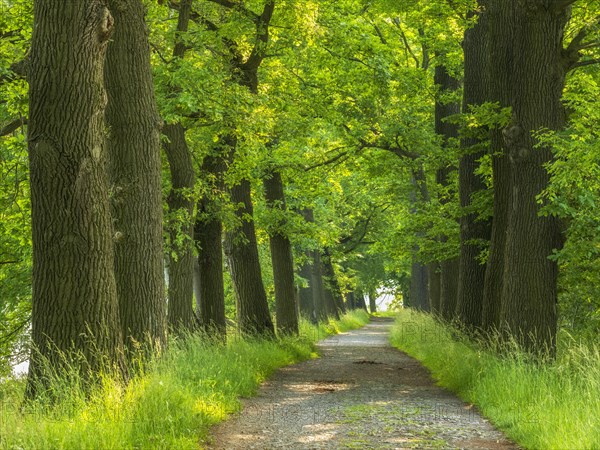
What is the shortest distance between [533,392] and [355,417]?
2.20 metres

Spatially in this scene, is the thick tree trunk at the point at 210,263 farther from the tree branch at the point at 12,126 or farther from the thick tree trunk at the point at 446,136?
the thick tree trunk at the point at 446,136

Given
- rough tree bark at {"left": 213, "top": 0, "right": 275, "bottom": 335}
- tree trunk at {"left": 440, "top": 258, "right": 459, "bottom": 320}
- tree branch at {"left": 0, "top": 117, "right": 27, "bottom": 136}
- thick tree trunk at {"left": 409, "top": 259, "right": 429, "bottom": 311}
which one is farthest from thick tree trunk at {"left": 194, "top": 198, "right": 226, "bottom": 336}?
thick tree trunk at {"left": 409, "top": 259, "right": 429, "bottom": 311}

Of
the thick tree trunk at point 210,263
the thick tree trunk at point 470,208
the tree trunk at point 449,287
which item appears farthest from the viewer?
the tree trunk at point 449,287

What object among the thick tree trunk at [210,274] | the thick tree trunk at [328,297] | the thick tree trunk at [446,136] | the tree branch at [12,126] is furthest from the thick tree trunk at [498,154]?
the thick tree trunk at [328,297]

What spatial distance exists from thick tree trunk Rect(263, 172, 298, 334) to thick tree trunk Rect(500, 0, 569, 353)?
40.3ft

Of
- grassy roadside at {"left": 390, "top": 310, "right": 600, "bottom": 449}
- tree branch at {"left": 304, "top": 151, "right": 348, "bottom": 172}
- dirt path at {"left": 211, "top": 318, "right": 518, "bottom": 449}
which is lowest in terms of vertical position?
dirt path at {"left": 211, "top": 318, "right": 518, "bottom": 449}

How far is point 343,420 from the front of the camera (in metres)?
10.5

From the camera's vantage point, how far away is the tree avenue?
9172 millimetres

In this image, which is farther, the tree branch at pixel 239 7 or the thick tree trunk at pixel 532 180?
the tree branch at pixel 239 7

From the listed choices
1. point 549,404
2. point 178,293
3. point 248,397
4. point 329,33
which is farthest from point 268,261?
point 549,404

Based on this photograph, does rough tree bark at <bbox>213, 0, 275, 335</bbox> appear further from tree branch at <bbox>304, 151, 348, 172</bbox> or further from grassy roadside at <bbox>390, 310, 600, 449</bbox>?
grassy roadside at <bbox>390, 310, 600, 449</bbox>

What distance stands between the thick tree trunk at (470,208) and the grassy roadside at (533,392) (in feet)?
9.53

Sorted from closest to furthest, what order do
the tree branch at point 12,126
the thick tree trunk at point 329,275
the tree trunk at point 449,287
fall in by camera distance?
1. the tree branch at point 12,126
2. the tree trunk at point 449,287
3. the thick tree trunk at point 329,275

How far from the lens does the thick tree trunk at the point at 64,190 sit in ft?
29.7
